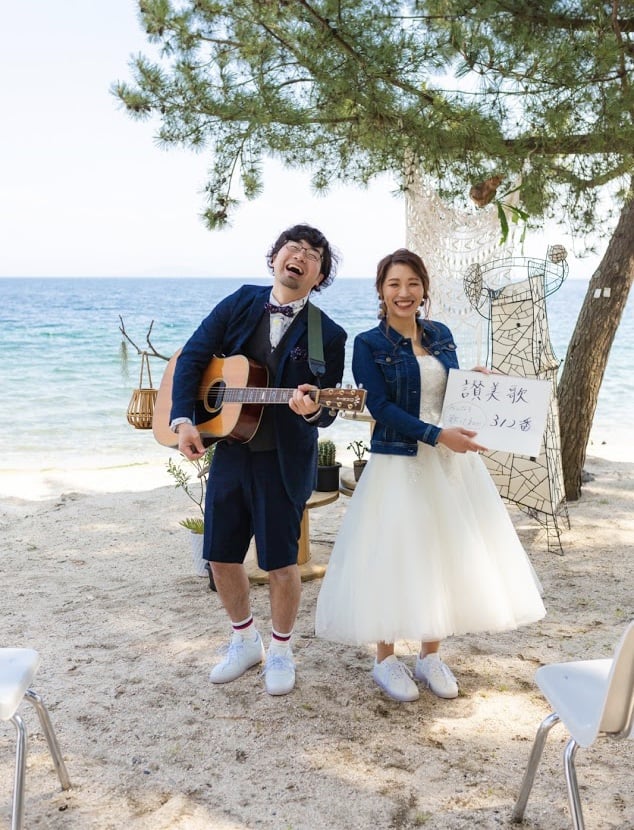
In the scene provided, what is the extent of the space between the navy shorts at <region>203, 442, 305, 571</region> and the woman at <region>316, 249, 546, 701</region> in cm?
20

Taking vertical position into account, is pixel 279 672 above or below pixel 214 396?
below

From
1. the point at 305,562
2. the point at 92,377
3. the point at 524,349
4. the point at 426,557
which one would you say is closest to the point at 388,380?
the point at 426,557

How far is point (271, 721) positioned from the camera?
2668mm

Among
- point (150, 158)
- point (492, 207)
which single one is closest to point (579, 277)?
point (150, 158)

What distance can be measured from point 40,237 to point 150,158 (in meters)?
12.3

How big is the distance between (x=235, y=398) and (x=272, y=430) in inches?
7.2

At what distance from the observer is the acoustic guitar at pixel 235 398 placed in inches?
103

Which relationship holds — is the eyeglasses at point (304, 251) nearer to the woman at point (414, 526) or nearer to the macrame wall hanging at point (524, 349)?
the woman at point (414, 526)

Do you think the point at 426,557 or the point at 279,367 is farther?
the point at 279,367

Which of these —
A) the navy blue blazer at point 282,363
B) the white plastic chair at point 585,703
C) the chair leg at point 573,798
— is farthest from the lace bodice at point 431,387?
the chair leg at point 573,798

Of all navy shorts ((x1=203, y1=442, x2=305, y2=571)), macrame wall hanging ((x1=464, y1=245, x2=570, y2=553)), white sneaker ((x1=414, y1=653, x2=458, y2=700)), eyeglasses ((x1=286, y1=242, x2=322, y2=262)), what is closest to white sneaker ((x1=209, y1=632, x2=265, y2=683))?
navy shorts ((x1=203, y1=442, x2=305, y2=571))

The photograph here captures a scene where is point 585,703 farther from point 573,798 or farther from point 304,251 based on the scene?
point 304,251

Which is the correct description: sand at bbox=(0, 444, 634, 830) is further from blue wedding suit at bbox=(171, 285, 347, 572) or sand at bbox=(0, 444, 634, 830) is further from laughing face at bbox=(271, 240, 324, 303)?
laughing face at bbox=(271, 240, 324, 303)

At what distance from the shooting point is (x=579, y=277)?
7256 cm
